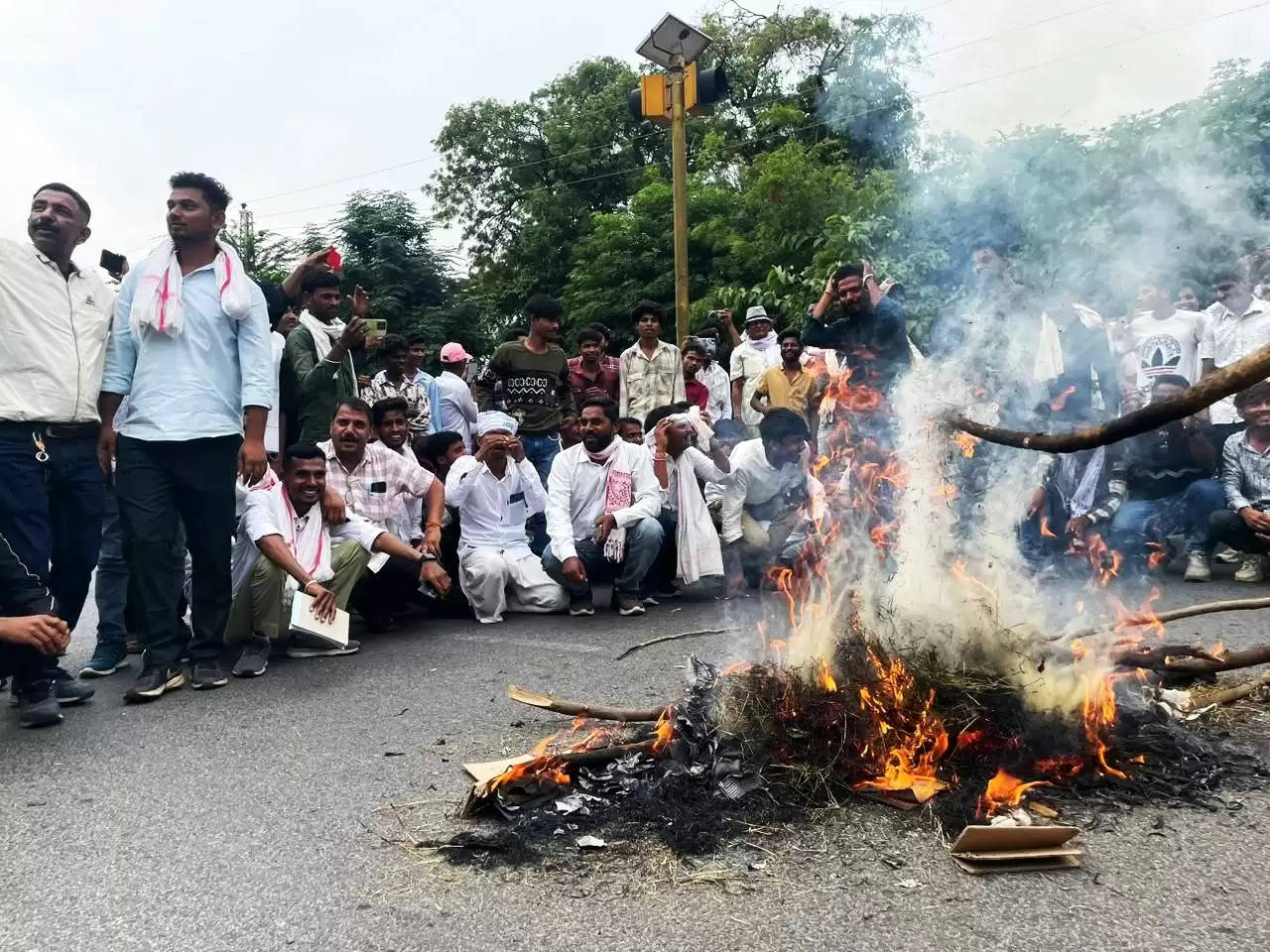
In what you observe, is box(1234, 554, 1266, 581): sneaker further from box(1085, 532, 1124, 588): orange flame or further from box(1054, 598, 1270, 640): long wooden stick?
box(1054, 598, 1270, 640): long wooden stick

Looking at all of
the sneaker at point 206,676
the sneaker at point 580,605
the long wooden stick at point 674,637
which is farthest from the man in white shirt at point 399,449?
Result: the long wooden stick at point 674,637

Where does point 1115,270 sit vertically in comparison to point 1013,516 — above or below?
above

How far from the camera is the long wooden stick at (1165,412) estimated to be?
2311 millimetres

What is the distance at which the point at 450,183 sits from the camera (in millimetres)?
40594

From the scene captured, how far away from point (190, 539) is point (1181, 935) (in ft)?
15.2

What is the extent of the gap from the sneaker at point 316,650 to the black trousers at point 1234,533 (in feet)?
20.2

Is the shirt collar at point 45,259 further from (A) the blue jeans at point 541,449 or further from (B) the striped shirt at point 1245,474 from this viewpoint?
(B) the striped shirt at point 1245,474

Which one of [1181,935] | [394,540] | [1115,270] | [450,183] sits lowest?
[1181,935]

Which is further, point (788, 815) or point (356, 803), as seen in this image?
point (356, 803)

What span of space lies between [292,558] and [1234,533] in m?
6.51

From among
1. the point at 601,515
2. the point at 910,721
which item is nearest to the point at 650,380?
the point at 601,515

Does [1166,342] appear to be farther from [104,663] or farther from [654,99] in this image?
[104,663]

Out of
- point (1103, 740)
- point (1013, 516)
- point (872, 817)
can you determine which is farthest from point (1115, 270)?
point (872, 817)

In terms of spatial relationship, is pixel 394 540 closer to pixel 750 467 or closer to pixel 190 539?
pixel 190 539
